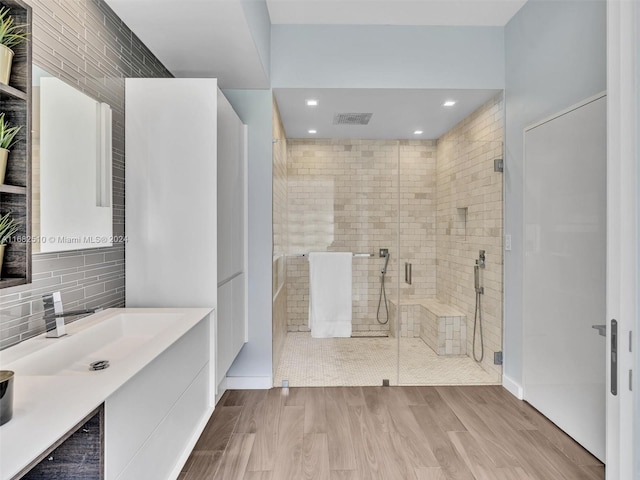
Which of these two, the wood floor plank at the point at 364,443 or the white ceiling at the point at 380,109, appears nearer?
the wood floor plank at the point at 364,443

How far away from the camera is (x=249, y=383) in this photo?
3.25 metres

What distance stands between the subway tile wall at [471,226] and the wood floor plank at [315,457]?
1550 mm

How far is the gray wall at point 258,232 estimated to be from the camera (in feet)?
10.6

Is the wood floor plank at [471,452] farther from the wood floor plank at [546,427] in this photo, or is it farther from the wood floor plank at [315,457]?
the wood floor plank at [315,457]

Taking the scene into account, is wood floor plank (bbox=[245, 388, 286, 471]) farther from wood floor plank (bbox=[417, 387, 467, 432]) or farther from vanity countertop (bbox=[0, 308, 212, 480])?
wood floor plank (bbox=[417, 387, 467, 432])

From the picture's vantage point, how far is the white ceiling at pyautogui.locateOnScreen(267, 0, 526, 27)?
9.66 feet

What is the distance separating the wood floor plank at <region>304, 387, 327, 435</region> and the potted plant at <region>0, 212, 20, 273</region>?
76.4 inches

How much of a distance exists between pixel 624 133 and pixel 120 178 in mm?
2366

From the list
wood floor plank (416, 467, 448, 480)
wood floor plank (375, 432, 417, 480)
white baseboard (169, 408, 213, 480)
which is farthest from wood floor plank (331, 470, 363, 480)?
white baseboard (169, 408, 213, 480)

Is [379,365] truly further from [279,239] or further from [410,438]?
[279,239]

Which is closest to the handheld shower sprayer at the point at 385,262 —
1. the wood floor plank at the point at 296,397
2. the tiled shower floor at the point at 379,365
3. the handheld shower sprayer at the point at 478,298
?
the tiled shower floor at the point at 379,365

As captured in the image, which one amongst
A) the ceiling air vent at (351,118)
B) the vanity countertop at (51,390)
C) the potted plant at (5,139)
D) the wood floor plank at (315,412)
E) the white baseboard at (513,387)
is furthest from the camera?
the ceiling air vent at (351,118)

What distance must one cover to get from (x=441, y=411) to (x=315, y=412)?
889 millimetres

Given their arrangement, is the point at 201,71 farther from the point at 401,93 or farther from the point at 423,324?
the point at 423,324
